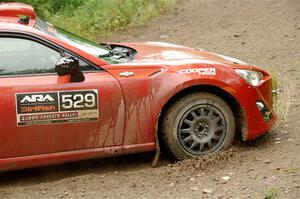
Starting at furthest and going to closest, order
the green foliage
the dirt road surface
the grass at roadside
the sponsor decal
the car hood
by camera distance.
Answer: the green foliage
the grass at roadside
the car hood
the sponsor decal
the dirt road surface

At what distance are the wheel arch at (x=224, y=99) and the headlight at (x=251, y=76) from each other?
0.80 feet

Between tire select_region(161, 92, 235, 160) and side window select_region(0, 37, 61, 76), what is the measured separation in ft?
3.95

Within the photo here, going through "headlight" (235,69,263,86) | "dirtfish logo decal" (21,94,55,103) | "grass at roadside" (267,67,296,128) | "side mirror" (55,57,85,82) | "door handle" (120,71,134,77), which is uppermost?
"side mirror" (55,57,85,82)

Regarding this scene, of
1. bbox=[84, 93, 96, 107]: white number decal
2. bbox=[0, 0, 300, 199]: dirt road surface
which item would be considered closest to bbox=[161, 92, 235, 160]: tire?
bbox=[0, 0, 300, 199]: dirt road surface

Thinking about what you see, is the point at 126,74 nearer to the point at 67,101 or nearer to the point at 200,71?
the point at 67,101

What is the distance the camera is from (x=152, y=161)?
5723mm

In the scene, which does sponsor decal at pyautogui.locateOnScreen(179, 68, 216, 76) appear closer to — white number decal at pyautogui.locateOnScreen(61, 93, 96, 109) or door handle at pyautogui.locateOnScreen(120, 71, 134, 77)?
door handle at pyautogui.locateOnScreen(120, 71, 134, 77)

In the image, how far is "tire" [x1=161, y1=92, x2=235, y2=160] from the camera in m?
5.42

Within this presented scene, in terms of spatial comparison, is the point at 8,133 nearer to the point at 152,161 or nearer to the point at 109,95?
the point at 109,95

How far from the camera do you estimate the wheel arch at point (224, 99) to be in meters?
5.43

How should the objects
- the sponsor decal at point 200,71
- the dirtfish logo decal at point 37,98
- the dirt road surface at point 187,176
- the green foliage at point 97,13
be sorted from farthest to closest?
the green foliage at point 97,13 < the sponsor decal at point 200,71 < the dirtfish logo decal at point 37,98 < the dirt road surface at point 187,176

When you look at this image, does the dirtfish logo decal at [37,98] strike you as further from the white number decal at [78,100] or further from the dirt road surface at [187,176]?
the dirt road surface at [187,176]

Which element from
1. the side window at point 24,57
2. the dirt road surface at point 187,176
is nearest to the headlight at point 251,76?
the dirt road surface at point 187,176

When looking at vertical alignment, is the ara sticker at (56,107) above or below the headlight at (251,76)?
below
